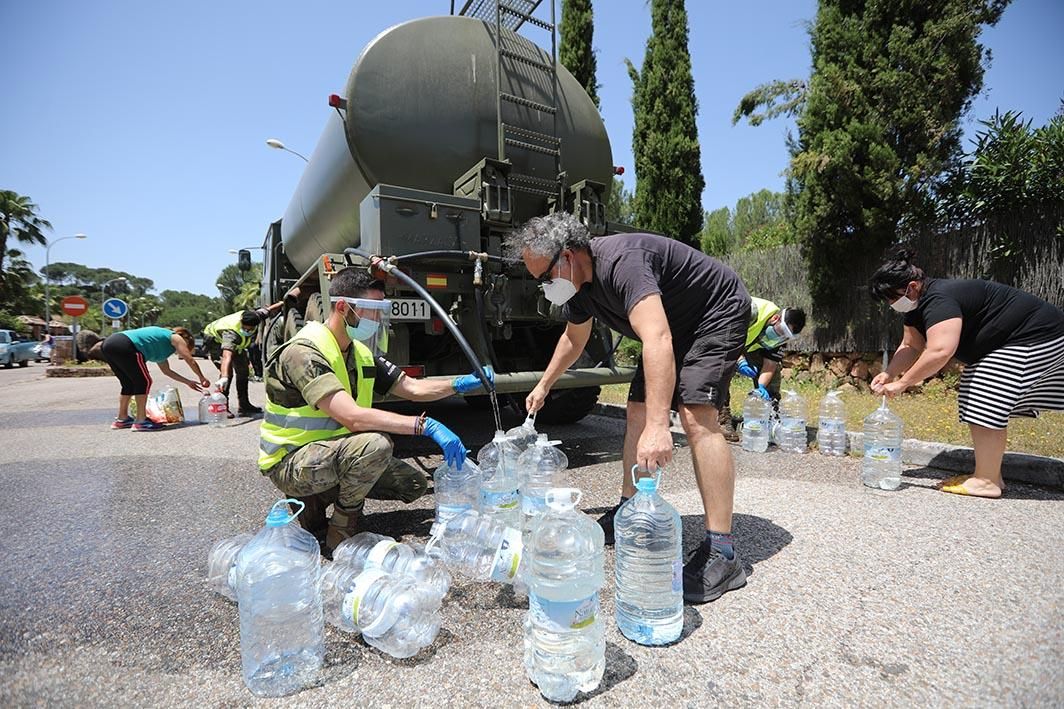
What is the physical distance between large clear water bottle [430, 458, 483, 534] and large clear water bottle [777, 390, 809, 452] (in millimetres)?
3317

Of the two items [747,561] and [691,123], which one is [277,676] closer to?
[747,561]

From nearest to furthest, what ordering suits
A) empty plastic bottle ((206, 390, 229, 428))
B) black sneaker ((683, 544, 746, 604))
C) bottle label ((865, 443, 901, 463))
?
1. black sneaker ((683, 544, 746, 604))
2. bottle label ((865, 443, 901, 463))
3. empty plastic bottle ((206, 390, 229, 428))

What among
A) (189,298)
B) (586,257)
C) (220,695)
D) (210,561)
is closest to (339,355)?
(210,561)

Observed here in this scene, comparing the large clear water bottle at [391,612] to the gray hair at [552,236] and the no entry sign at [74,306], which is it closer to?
the gray hair at [552,236]

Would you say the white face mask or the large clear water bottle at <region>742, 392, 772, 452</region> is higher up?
the white face mask

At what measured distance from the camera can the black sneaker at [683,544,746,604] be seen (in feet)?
6.94

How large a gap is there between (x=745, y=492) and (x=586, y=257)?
7.01ft

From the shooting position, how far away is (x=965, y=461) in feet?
12.8

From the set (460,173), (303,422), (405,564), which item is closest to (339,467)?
(303,422)

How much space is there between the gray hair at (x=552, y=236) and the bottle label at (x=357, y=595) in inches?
58.1

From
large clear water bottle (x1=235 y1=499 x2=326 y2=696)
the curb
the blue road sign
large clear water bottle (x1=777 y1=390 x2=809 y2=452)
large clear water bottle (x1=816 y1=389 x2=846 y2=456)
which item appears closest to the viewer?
large clear water bottle (x1=235 y1=499 x2=326 y2=696)

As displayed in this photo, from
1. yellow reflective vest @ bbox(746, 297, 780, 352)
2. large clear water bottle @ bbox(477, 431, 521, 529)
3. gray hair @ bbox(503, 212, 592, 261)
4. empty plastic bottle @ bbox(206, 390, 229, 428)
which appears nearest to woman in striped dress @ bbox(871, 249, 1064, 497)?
yellow reflective vest @ bbox(746, 297, 780, 352)

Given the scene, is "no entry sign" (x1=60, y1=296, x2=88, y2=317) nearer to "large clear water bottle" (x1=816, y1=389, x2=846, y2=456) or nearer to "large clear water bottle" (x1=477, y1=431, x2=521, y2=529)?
"large clear water bottle" (x1=477, y1=431, x2=521, y2=529)

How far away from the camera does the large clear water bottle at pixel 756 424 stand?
192 inches
